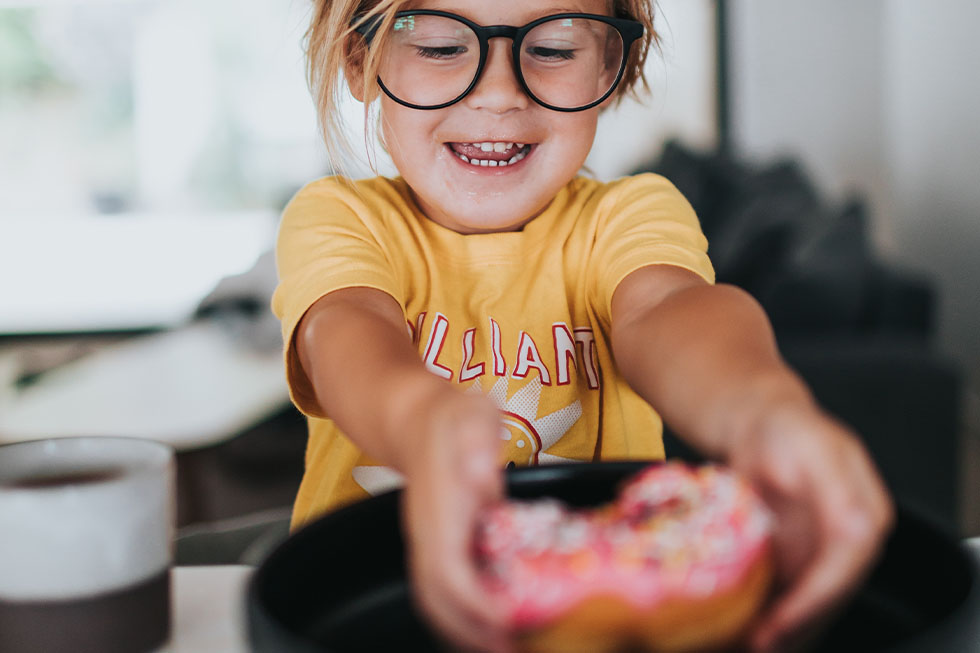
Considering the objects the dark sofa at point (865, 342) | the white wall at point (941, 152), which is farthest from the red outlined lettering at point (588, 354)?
the white wall at point (941, 152)

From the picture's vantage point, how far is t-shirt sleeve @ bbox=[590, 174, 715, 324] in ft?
2.60

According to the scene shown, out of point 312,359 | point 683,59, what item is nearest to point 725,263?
point 312,359

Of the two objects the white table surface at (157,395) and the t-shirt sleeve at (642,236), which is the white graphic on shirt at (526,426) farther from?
the white table surface at (157,395)

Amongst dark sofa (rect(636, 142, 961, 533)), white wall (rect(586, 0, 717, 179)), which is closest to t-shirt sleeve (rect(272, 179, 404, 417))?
dark sofa (rect(636, 142, 961, 533))

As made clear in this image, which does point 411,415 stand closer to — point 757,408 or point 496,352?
point 757,408

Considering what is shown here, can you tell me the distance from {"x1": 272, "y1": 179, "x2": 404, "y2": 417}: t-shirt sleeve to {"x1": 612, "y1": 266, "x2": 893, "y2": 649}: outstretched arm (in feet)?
0.88

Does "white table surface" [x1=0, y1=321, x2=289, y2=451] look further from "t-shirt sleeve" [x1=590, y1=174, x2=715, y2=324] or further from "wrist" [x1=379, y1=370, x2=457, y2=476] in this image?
"wrist" [x1=379, y1=370, x2=457, y2=476]

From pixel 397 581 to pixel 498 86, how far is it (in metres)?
0.47

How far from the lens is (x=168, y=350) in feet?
9.15

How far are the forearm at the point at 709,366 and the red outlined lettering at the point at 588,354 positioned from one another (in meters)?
0.21

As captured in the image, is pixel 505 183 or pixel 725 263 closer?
pixel 505 183

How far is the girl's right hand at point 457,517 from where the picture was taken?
36 cm

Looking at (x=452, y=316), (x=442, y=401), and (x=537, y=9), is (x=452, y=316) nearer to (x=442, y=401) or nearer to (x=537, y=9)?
(x=537, y=9)

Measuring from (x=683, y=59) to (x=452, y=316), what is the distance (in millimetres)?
6224
